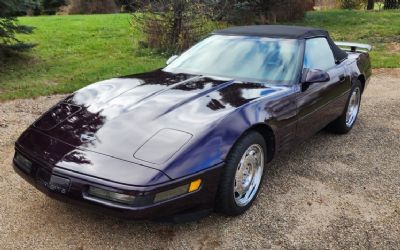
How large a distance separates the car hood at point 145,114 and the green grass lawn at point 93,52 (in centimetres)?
361

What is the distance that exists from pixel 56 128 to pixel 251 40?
223cm

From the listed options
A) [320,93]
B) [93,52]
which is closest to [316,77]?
[320,93]

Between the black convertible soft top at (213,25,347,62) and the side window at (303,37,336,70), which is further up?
the black convertible soft top at (213,25,347,62)

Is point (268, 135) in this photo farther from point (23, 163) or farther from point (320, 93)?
point (23, 163)

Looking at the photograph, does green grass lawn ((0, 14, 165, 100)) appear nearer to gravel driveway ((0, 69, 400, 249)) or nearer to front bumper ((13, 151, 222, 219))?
gravel driveway ((0, 69, 400, 249))

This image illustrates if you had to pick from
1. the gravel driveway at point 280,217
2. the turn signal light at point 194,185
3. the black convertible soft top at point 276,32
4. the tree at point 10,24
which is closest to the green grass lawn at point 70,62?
the tree at point 10,24

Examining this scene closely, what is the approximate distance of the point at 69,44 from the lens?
1177 cm

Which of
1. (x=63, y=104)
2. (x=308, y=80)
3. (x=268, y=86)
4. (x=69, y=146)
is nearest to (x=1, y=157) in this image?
(x=63, y=104)

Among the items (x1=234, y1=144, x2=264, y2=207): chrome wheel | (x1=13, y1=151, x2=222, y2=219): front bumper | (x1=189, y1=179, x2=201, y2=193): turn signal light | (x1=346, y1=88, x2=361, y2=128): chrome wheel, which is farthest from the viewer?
(x1=346, y1=88, x2=361, y2=128): chrome wheel

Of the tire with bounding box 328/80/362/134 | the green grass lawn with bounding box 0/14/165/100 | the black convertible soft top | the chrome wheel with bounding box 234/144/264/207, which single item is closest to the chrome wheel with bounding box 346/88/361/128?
the tire with bounding box 328/80/362/134

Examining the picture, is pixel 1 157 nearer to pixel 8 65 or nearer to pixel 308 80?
pixel 308 80

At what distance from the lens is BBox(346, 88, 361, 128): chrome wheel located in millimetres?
5635

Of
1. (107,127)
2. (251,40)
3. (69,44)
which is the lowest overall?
(69,44)

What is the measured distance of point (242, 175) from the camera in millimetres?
3512
